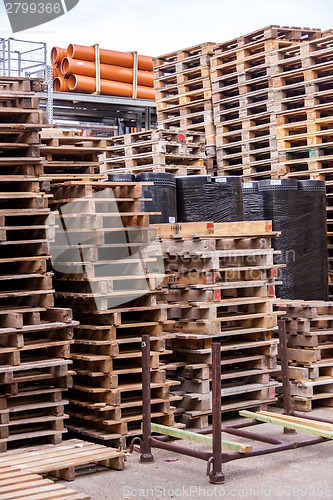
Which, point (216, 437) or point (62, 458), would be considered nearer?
point (216, 437)

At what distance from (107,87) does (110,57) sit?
0.63 meters

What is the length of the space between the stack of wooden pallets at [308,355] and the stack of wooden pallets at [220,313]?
267 millimetres

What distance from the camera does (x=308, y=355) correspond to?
7.33m

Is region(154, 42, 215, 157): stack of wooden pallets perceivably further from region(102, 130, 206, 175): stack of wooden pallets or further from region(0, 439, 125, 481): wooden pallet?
region(0, 439, 125, 481): wooden pallet


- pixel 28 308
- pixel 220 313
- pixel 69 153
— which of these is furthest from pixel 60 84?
pixel 28 308

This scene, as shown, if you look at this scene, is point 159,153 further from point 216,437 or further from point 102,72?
point 102,72

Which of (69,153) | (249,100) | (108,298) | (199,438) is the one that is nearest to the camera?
(199,438)

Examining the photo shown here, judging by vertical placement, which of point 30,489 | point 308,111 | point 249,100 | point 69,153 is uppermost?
point 249,100

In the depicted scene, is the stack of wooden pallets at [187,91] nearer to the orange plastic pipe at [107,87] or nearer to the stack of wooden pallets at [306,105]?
the stack of wooden pallets at [306,105]

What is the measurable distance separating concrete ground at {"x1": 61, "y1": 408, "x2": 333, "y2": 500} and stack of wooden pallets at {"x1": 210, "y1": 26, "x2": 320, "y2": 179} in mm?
4407

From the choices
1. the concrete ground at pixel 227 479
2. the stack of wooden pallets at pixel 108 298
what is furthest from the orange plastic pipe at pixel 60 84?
the concrete ground at pixel 227 479

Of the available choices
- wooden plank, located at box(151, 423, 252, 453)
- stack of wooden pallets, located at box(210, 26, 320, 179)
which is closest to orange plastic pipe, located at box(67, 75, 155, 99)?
stack of wooden pallets, located at box(210, 26, 320, 179)

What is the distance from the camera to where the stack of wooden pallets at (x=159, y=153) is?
8.56m

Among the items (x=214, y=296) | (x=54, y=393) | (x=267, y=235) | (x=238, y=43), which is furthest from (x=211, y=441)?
(x=238, y=43)
